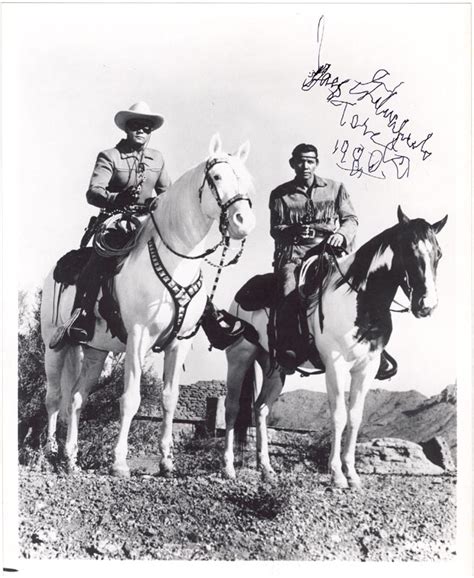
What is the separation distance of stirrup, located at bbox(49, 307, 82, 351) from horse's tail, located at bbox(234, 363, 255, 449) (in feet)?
4.49

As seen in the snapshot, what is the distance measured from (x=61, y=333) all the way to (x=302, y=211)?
2024 mm

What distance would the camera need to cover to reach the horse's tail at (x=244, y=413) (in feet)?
21.4

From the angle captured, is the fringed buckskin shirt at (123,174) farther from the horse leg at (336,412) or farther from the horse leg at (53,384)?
the horse leg at (336,412)

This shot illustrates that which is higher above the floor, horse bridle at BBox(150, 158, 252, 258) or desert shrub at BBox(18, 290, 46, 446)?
horse bridle at BBox(150, 158, 252, 258)

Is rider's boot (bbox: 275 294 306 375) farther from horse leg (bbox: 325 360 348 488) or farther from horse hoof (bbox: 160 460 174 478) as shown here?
horse hoof (bbox: 160 460 174 478)

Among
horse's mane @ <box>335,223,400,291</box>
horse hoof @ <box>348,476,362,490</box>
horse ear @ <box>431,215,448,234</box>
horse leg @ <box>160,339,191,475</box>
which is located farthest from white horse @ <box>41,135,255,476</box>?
horse ear @ <box>431,215,448,234</box>

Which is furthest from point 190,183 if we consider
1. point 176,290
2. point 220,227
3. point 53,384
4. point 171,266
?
point 53,384

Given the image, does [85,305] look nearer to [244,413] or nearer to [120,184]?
[120,184]

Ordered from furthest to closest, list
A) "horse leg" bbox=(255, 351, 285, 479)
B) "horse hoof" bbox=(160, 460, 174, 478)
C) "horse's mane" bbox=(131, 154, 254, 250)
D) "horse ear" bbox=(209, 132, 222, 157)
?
"horse leg" bbox=(255, 351, 285, 479) → "horse hoof" bbox=(160, 460, 174, 478) → "horse ear" bbox=(209, 132, 222, 157) → "horse's mane" bbox=(131, 154, 254, 250)

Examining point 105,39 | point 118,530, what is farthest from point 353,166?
point 118,530

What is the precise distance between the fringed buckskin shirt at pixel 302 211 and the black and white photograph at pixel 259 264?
2cm

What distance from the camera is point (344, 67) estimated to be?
21.1 ft

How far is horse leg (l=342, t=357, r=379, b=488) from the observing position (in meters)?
6.18

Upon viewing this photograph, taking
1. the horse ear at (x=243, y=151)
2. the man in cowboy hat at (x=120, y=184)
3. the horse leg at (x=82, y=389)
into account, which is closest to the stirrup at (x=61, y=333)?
the man in cowboy hat at (x=120, y=184)
